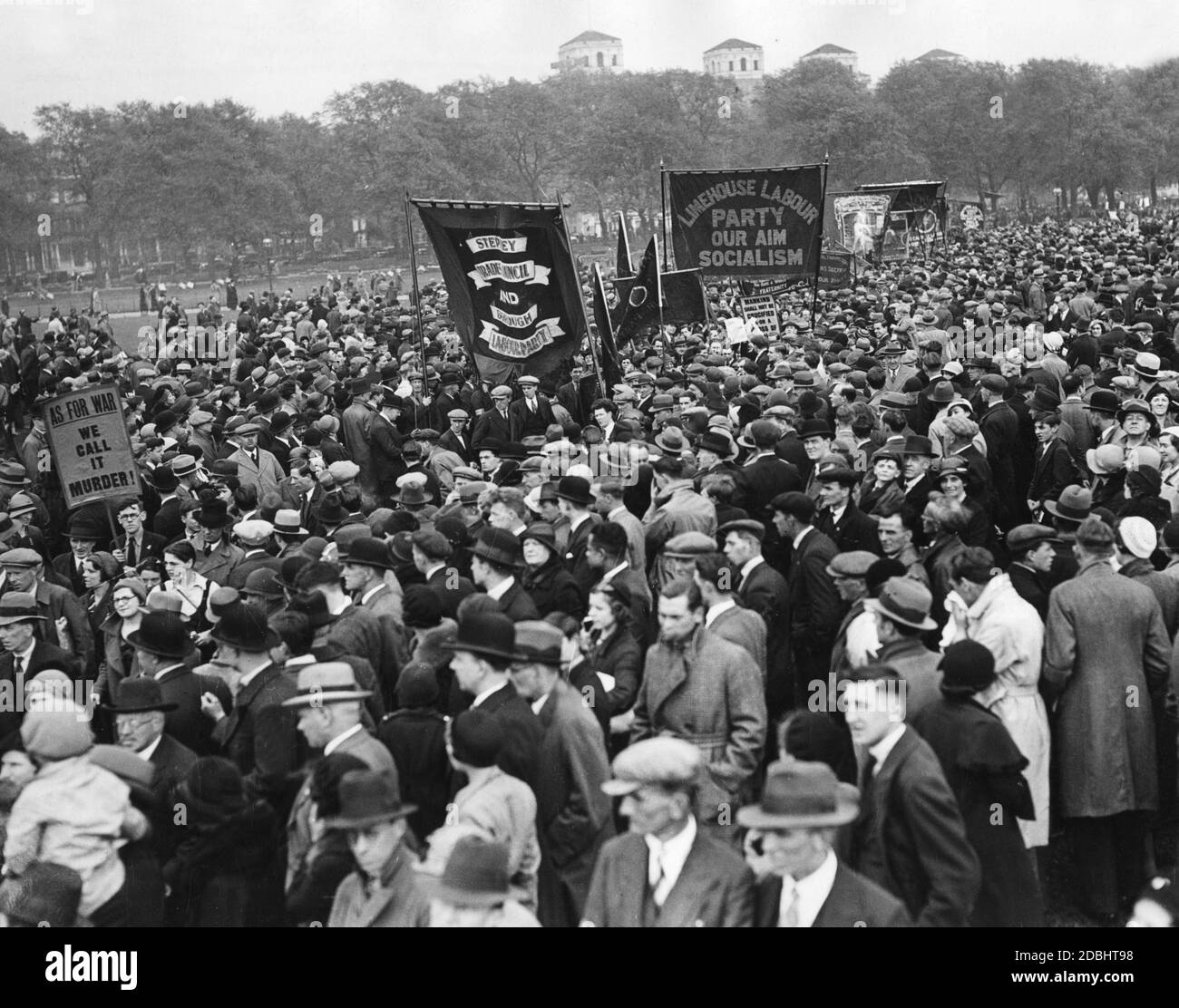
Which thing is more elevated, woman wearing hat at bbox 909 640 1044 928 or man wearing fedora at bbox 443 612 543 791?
man wearing fedora at bbox 443 612 543 791

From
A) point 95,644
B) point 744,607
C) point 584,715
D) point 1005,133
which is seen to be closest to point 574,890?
point 584,715

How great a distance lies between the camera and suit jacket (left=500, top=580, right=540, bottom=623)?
6969 mm

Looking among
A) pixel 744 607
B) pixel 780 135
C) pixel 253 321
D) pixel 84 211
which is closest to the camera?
pixel 744 607

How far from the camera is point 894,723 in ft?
16.4

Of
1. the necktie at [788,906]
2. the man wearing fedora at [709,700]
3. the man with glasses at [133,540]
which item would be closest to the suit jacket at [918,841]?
the necktie at [788,906]

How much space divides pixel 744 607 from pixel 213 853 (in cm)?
299

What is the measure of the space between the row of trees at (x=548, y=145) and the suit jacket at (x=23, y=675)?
5580cm

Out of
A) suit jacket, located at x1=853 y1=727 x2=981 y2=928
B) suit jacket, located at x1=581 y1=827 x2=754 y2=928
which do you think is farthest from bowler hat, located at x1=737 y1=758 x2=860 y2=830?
suit jacket, located at x1=853 y1=727 x2=981 y2=928

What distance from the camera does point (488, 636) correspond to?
5.68 meters

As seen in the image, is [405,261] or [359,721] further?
[405,261]

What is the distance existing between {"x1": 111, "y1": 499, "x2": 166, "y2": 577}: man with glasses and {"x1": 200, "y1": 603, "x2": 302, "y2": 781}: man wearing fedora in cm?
334

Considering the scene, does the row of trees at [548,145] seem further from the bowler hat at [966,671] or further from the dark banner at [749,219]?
the bowler hat at [966,671]

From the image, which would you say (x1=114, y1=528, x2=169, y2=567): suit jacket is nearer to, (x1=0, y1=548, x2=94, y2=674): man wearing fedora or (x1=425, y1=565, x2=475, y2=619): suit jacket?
(x1=0, y1=548, x2=94, y2=674): man wearing fedora

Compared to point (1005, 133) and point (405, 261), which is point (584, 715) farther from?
point (1005, 133)
